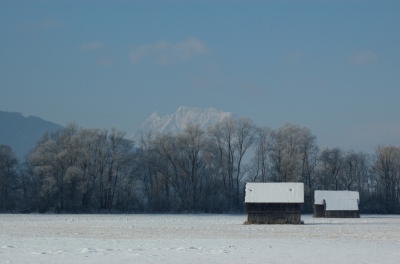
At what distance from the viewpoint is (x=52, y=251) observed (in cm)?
2533

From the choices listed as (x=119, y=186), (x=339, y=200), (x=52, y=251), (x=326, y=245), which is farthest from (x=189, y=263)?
(x=119, y=186)

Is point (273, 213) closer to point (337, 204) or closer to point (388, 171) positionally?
point (337, 204)

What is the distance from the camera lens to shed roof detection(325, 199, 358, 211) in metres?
76.4

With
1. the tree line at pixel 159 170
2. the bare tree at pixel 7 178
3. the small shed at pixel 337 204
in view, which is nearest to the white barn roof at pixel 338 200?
the small shed at pixel 337 204

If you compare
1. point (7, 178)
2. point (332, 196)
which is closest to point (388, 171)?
point (332, 196)

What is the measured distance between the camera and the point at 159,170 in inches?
3789

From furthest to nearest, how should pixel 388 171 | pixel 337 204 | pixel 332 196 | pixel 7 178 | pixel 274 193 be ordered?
pixel 388 171 → pixel 7 178 → pixel 332 196 → pixel 337 204 → pixel 274 193

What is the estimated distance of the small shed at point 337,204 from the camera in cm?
7650

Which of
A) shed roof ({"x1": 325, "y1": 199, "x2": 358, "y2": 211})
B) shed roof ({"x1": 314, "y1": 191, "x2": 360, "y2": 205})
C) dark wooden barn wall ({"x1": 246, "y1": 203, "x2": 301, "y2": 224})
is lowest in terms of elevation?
dark wooden barn wall ({"x1": 246, "y1": 203, "x2": 301, "y2": 224})

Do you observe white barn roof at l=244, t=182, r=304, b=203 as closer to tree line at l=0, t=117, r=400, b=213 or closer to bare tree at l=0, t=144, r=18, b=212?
tree line at l=0, t=117, r=400, b=213

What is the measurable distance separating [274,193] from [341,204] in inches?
923

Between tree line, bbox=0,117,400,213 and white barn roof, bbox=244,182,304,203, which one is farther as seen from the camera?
tree line, bbox=0,117,400,213

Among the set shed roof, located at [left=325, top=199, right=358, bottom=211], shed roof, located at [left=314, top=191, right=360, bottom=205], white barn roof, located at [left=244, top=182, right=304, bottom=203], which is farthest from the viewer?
shed roof, located at [left=314, top=191, right=360, bottom=205]

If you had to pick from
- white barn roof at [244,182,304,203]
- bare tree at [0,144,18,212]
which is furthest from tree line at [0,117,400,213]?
white barn roof at [244,182,304,203]
